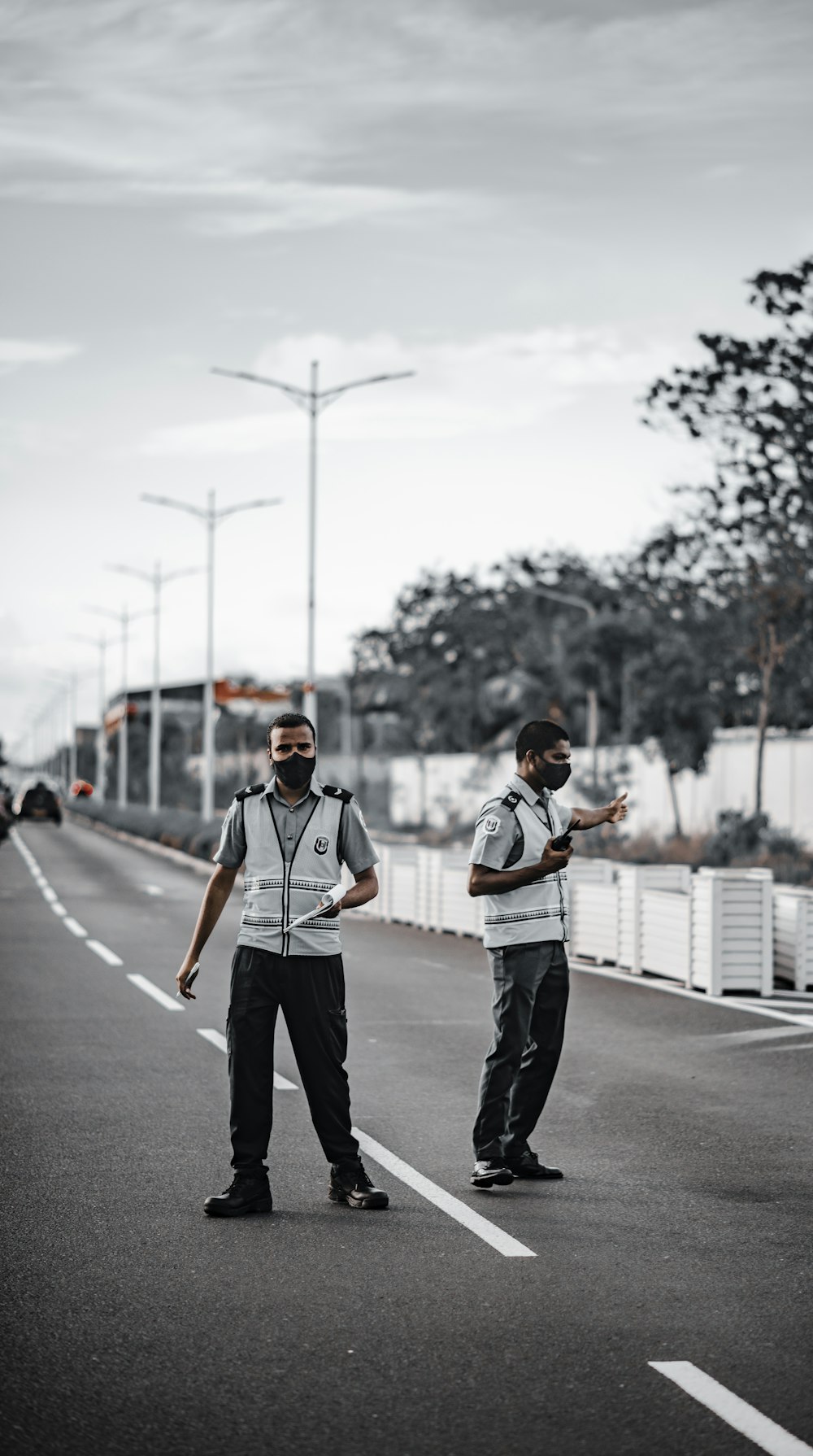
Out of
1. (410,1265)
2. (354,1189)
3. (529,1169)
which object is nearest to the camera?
(410,1265)

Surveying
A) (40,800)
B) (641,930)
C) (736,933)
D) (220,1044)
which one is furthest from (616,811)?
(40,800)

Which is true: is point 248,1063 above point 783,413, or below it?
below

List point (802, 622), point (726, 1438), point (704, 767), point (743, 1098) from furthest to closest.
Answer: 1. point (704, 767)
2. point (802, 622)
3. point (743, 1098)
4. point (726, 1438)

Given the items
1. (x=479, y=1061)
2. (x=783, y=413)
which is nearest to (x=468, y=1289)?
(x=479, y=1061)

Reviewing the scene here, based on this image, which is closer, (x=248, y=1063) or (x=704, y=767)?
(x=248, y=1063)

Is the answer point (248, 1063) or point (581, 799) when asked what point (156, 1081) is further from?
point (581, 799)

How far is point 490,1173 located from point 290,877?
1488 millimetres

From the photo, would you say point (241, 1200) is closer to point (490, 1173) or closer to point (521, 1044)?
point (490, 1173)

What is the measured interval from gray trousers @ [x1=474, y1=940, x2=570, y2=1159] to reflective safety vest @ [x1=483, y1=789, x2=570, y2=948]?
0.05m

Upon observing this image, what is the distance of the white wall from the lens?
36.9 m

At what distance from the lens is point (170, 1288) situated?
5.80 metres

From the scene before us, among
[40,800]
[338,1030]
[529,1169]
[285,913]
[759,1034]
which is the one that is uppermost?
[285,913]

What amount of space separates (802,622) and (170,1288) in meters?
28.7

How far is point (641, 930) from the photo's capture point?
54.3 feet
